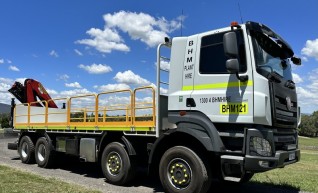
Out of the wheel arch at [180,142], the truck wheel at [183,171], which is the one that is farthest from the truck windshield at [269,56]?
the truck wheel at [183,171]

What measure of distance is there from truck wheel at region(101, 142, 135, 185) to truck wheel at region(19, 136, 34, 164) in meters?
4.49

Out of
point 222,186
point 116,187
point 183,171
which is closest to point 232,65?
point 183,171

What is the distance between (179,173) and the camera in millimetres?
7207

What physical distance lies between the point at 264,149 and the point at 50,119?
25.6 ft

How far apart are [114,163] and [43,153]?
407cm

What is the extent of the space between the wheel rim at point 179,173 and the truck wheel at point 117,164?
1.48 metres

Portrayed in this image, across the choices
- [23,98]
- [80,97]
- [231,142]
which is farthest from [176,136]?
[23,98]

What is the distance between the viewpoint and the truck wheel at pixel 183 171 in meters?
6.78

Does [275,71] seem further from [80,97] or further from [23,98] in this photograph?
[23,98]

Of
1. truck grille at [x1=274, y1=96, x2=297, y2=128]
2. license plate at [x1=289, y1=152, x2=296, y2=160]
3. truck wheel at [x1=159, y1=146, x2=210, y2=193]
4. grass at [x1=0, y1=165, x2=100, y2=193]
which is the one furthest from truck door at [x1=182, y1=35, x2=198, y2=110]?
grass at [x1=0, y1=165, x2=100, y2=193]

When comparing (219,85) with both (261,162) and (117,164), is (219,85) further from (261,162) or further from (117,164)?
(117,164)

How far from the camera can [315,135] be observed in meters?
122

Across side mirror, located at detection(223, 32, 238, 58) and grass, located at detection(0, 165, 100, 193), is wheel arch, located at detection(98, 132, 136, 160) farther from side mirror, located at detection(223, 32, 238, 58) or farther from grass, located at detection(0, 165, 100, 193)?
side mirror, located at detection(223, 32, 238, 58)

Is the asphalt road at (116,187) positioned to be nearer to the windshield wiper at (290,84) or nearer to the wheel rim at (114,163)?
the wheel rim at (114,163)
